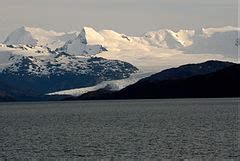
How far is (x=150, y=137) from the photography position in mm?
137875

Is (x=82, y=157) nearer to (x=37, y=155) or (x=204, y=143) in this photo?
(x=37, y=155)

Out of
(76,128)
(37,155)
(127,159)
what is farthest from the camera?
(76,128)

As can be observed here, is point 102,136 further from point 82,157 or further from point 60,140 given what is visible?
point 82,157

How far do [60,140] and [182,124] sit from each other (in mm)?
46184

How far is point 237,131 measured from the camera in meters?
144

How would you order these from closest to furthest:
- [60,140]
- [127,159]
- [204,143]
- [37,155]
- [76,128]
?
[127,159], [37,155], [204,143], [60,140], [76,128]

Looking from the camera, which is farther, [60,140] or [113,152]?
[60,140]

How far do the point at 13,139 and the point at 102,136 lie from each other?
780 inches

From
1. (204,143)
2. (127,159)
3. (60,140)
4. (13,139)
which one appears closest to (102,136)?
(60,140)

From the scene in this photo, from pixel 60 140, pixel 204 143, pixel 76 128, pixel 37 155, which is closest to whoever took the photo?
pixel 37 155

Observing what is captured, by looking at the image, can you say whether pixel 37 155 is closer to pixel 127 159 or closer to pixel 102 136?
pixel 127 159

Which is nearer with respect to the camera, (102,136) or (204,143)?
(204,143)

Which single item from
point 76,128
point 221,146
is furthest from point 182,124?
point 221,146

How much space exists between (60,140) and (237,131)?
129 ft
